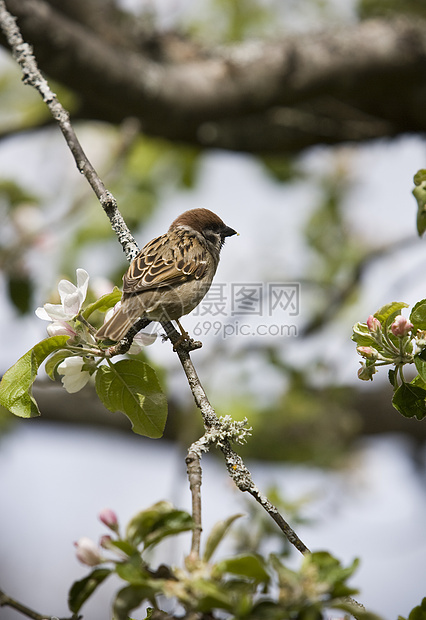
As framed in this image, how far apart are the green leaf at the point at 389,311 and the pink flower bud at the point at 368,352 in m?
0.10

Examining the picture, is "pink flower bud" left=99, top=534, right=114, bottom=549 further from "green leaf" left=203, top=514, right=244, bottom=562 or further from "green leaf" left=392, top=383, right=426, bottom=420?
"green leaf" left=392, top=383, right=426, bottom=420

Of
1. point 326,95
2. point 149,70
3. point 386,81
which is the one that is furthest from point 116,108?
point 386,81

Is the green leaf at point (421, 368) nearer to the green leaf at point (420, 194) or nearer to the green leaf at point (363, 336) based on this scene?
the green leaf at point (363, 336)

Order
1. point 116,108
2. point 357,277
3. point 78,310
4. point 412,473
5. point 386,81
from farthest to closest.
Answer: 1. point 412,473
2. point 357,277
3. point 386,81
4. point 116,108
5. point 78,310

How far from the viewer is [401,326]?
2.04 metres

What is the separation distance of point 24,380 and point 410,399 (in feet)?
3.96

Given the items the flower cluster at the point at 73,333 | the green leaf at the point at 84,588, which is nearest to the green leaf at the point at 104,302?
the flower cluster at the point at 73,333

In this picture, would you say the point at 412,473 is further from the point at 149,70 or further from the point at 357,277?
the point at 149,70

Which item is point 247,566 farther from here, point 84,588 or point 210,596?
point 84,588

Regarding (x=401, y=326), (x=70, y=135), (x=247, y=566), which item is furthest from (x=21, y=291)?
(x=247, y=566)

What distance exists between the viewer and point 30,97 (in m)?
6.64

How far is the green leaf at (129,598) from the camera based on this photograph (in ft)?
4.74

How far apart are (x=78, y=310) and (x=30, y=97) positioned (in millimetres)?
5066

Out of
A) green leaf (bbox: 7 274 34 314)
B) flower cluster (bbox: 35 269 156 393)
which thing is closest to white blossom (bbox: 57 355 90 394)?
flower cluster (bbox: 35 269 156 393)
